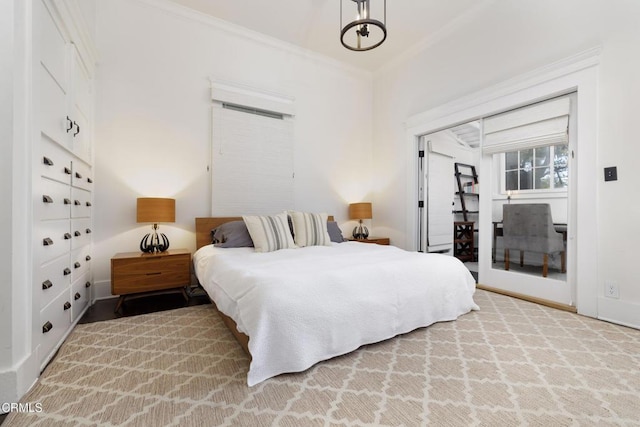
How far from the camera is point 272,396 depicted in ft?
4.53

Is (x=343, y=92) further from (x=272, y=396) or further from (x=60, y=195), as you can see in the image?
(x=272, y=396)

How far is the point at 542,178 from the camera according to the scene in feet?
9.66

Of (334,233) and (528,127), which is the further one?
(334,233)

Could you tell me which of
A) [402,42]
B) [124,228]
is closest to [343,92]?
[402,42]

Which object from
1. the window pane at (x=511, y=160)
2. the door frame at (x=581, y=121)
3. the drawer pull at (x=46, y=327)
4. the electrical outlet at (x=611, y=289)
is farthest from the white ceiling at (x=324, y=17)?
the drawer pull at (x=46, y=327)

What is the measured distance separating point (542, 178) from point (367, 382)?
2823 mm

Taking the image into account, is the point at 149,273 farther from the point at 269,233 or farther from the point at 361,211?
the point at 361,211

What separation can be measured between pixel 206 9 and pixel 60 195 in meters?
2.73

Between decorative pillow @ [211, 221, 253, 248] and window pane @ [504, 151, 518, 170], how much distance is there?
9.86ft

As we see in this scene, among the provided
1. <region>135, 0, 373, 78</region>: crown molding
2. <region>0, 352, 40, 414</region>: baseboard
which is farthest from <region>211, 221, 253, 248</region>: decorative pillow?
<region>135, 0, 373, 78</region>: crown molding

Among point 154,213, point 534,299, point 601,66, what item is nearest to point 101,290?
point 154,213

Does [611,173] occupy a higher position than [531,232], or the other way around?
[611,173]

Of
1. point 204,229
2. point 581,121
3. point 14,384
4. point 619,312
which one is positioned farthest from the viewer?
point 204,229

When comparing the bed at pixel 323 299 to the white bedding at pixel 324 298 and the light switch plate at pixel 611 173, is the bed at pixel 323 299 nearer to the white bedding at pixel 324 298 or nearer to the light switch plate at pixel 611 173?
the white bedding at pixel 324 298
